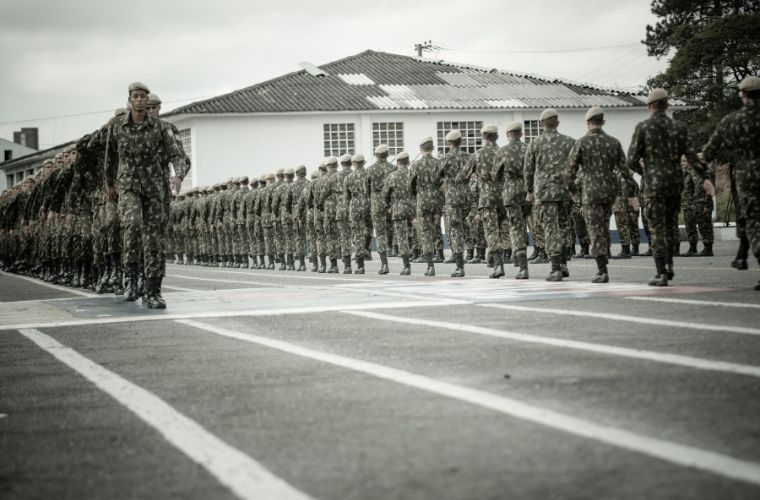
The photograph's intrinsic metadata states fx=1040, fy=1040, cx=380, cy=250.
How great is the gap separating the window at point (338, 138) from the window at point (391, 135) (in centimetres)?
114

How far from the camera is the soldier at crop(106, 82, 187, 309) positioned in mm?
12062

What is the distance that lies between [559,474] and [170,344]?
16.6ft

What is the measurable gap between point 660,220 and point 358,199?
394 inches

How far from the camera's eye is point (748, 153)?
11.7 metres

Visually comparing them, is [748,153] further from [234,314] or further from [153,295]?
[153,295]

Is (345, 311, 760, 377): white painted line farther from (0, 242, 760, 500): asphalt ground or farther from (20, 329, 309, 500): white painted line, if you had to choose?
(20, 329, 309, 500): white painted line

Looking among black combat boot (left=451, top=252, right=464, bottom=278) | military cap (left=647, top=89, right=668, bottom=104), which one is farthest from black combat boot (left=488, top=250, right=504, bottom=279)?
military cap (left=647, top=89, right=668, bottom=104)

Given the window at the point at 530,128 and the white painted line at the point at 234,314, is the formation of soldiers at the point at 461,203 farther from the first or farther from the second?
the window at the point at 530,128

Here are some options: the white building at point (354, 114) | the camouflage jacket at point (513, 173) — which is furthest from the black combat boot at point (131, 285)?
the white building at point (354, 114)

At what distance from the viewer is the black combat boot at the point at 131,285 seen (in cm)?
1284

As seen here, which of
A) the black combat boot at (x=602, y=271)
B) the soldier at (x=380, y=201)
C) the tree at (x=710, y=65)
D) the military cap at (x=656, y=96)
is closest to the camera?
the military cap at (x=656, y=96)

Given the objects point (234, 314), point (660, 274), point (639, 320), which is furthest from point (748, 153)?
point (234, 314)

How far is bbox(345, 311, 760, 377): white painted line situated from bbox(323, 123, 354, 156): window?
39.8 metres

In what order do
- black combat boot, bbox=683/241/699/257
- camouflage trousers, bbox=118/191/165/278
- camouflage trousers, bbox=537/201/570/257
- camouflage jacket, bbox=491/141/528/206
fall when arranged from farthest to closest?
black combat boot, bbox=683/241/699/257, camouflage jacket, bbox=491/141/528/206, camouflage trousers, bbox=537/201/570/257, camouflage trousers, bbox=118/191/165/278
